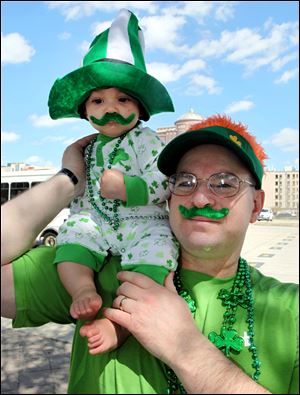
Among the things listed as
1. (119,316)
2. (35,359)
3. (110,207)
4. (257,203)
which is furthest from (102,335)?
(35,359)

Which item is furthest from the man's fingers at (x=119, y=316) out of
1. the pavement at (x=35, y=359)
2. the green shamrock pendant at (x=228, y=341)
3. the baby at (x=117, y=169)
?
the pavement at (x=35, y=359)

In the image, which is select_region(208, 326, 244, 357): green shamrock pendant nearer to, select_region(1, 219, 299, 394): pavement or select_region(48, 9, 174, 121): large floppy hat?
select_region(48, 9, 174, 121): large floppy hat

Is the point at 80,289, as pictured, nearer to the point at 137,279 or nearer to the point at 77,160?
the point at 137,279

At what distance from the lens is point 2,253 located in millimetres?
1388

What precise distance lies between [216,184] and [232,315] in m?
0.42

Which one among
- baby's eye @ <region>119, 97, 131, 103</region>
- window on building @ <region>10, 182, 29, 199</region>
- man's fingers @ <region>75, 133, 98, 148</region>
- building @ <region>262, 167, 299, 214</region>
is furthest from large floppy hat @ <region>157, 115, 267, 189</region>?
building @ <region>262, 167, 299, 214</region>

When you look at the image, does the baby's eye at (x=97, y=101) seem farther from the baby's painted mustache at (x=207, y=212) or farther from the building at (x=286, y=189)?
the building at (x=286, y=189)

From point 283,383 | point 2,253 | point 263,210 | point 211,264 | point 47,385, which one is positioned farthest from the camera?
point 47,385

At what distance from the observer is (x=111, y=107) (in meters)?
1.59

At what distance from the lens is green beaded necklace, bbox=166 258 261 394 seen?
51.7 inches

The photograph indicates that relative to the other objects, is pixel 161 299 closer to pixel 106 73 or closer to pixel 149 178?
pixel 149 178

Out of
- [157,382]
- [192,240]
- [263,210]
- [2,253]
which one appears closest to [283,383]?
[157,382]

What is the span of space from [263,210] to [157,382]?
73 centimetres

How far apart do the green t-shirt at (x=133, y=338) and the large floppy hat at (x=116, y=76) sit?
59 centimetres
